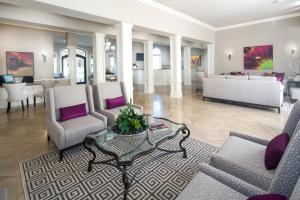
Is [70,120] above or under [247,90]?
under

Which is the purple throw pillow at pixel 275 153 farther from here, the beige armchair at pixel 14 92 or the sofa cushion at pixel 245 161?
the beige armchair at pixel 14 92

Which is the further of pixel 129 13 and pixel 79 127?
pixel 129 13

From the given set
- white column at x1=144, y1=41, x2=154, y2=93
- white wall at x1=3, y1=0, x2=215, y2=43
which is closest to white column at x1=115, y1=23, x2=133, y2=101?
white wall at x1=3, y1=0, x2=215, y2=43

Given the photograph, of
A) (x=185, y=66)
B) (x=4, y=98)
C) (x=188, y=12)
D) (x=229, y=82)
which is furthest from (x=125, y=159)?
(x=185, y=66)

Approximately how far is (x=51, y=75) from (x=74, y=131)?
7.63 metres

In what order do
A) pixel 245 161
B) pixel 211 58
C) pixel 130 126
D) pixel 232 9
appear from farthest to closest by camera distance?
pixel 211 58, pixel 232 9, pixel 130 126, pixel 245 161

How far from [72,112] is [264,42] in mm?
8888

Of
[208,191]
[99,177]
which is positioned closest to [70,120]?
[99,177]

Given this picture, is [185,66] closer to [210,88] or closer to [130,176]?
[210,88]

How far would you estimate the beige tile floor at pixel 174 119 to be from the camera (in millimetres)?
2734

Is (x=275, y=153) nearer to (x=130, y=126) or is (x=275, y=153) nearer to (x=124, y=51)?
(x=130, y=126)

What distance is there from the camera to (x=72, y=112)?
3361 millimetres

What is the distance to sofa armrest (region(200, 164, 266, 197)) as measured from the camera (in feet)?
4.17

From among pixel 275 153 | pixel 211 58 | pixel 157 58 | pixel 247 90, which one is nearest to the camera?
pixel 275 153
